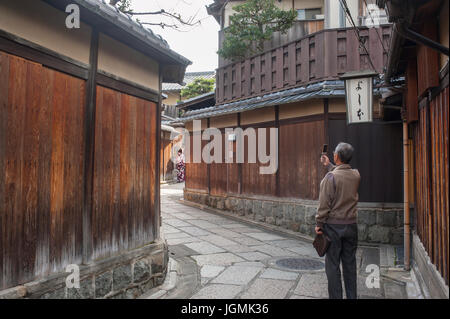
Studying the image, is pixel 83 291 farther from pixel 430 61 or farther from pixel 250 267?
pixel 430 61

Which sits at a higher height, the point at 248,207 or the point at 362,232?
the point at 248,207

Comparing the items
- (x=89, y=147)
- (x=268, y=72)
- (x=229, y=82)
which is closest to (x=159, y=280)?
(x=89, y=147)

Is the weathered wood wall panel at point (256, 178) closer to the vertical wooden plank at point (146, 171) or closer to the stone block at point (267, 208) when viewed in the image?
the stone block at point (267, 208)

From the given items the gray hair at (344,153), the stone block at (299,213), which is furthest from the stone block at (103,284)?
the stone block at (299,213)

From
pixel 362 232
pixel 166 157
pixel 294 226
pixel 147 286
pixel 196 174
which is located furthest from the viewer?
pixel 166 157

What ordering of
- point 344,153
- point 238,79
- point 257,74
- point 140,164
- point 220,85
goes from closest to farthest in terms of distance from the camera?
point 344,153 < point 140,164 < point 257,74 < point 238,79 < point 220,85

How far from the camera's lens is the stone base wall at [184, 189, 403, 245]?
947 cm

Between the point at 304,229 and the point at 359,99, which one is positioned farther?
the point at 304,229

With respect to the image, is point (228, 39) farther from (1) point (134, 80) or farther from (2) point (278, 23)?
(1) point (134, 80)

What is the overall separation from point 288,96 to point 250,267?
550 cm

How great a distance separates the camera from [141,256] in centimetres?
590

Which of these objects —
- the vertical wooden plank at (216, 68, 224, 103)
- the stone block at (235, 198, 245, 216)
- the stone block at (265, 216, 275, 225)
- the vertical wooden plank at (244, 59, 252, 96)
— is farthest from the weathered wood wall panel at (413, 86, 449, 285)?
the vertical wooden plank at (216, 68, 224, 103)

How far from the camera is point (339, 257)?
4875 mm

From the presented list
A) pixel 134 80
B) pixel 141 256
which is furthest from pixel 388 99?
pixel 141 256
